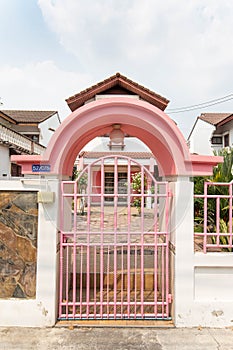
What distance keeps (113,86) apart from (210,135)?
733 inches

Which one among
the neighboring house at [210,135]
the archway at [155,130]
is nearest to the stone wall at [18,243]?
the archway at [155,130]

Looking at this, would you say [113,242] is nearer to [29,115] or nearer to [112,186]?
[112,186]

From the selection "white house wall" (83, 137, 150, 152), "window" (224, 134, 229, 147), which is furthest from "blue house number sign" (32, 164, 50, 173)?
"window" (224, 134, 229, 147)

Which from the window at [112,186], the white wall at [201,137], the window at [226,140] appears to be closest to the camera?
the window at [112,186]

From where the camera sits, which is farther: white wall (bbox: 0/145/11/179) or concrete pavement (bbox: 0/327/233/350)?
white wall (bbox: 0/145/11/179)

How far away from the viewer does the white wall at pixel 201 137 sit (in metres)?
24.3

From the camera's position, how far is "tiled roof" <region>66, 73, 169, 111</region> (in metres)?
7.57

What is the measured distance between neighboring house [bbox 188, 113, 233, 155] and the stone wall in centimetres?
1949

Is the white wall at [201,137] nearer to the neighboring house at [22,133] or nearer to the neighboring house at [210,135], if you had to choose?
the neighboring house at [210,135]

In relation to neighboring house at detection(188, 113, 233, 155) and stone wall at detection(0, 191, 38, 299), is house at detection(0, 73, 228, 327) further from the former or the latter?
neighboring house at detection(188, 113, 233, 155)

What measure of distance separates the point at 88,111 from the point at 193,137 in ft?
77.1

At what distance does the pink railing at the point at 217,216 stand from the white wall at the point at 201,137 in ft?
62.1

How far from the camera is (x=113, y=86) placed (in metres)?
7.97

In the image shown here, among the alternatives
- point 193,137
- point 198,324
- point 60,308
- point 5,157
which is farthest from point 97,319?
point 193,137
